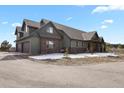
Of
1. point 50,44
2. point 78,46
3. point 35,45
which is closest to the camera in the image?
point 35,45

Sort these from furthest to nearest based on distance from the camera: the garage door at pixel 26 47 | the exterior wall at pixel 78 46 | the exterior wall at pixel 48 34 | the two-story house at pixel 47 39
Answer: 1. the exterior wall at pixel 78 46
2. the garage door at pixel 26 47
3. the exterior wall at pixel 48 34
4. the two-story house at pixel 47 39

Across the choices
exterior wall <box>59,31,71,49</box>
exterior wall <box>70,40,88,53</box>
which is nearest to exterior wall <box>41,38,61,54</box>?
exterior wall <box>59,31,71,49</box>

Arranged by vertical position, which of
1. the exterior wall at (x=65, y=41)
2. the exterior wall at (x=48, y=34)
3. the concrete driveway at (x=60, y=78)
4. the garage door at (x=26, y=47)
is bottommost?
→ the concrete driveway at (x=60, y=78)

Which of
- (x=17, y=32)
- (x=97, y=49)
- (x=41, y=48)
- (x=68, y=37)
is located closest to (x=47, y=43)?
(x=41, y=48)

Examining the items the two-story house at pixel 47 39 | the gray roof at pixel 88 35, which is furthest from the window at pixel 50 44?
the gray roof at pixel 88 35

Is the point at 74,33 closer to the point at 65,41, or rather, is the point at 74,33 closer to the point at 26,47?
the point at 65,41

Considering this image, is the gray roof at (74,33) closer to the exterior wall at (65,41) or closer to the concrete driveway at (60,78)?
the exterior wall at (65,41)

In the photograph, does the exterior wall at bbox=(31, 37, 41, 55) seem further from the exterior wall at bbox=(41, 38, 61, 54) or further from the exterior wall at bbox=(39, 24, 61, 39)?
the exterior wall at bbox=(39, 24, 61, 39)

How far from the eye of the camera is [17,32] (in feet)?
111

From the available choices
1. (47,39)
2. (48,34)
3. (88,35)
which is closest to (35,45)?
(47,39)

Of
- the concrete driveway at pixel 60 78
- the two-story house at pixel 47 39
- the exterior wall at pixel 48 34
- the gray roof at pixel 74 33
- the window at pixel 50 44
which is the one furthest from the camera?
the gray roof at pixel 74 33

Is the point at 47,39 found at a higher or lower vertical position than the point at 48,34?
lower

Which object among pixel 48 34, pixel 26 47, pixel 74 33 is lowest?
pixel 26 47

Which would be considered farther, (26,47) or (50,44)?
(26,47)
